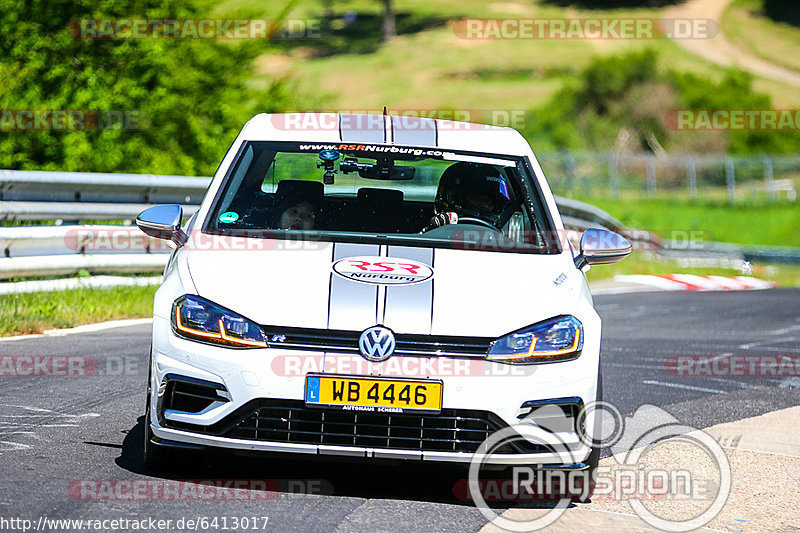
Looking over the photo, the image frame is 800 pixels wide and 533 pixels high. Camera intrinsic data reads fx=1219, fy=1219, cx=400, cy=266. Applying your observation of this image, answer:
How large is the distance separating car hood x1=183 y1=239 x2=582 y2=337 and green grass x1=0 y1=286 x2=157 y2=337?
167 inches

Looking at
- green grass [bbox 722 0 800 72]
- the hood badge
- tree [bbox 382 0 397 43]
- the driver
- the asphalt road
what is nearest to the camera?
the asphalt road

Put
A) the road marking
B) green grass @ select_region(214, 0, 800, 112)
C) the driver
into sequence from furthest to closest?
green grass @ select_region(214, 0, 800, 112) → the road marking → the driver

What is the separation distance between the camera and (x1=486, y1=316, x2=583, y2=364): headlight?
4.77 meters

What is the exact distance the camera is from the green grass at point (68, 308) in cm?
901

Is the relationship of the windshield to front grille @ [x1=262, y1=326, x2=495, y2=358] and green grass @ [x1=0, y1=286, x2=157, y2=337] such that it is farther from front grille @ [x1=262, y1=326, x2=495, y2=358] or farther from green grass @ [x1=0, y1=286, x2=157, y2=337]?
green grass @ [x1=0, y1=286, x2=157, y2=337]

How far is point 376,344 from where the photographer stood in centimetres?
466

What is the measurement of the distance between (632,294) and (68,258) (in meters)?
8.23

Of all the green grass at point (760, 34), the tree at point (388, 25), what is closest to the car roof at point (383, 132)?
the green grass at point (760, 34)

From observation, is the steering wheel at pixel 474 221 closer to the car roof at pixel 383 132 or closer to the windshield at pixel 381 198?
the windshield at pixel 381 198

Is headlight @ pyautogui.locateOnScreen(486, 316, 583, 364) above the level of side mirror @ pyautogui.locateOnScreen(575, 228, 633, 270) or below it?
below

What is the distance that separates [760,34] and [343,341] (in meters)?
74.7

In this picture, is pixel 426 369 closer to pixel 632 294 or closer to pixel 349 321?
pixel 349 321

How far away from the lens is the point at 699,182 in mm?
39375

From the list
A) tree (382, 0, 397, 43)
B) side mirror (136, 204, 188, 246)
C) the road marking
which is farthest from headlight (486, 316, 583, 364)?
tree (382, 0, 397, 43)
